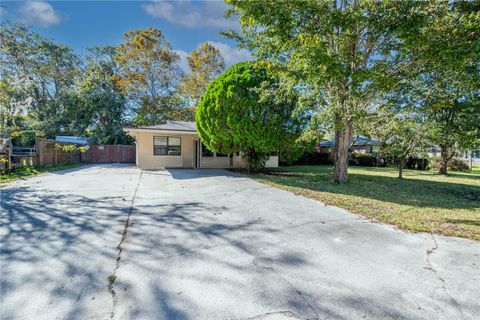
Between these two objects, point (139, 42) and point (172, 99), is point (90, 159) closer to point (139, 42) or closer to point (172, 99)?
point (172, 99)

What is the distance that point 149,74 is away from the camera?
2362 cm

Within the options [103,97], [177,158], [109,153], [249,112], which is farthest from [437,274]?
[103,97]

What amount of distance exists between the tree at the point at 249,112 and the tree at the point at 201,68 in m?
12.9

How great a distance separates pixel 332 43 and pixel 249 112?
4045 mm

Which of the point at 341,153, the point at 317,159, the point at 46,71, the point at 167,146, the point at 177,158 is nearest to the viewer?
the point at 341,153

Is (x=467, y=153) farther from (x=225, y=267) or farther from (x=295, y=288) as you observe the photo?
(x=225, y=267)

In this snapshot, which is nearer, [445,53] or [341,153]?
[445,53]

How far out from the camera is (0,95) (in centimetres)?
535

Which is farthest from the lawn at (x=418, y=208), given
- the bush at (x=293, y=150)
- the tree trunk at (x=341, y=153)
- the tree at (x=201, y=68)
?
the tree at (x=201, y=68)

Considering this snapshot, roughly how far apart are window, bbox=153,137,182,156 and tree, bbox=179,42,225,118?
9.13 meters

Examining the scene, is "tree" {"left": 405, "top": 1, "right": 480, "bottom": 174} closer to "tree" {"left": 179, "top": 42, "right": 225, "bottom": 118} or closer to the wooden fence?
"tree" {"left": 179, "top": 42, "right": 225, "bottom": 118}

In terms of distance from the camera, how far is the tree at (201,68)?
914 inches

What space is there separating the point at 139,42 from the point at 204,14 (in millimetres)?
14414

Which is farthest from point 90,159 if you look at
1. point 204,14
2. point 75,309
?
point 75,309
